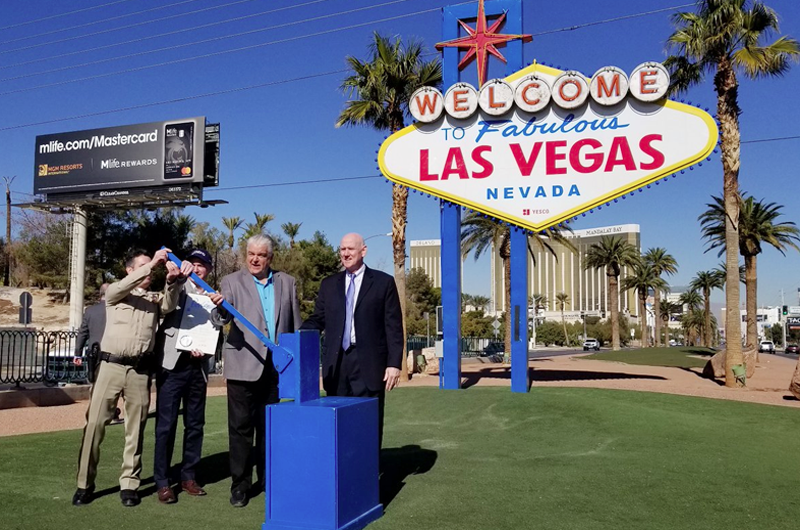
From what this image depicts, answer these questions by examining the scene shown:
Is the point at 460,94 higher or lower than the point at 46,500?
higher

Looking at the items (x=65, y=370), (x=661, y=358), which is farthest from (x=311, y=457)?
(x=661, y=358)

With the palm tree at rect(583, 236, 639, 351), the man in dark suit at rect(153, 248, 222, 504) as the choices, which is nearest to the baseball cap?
the man in dark suit at rect(153, 248, 222, 504)

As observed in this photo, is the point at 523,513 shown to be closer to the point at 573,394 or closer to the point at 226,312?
the point at 226,312

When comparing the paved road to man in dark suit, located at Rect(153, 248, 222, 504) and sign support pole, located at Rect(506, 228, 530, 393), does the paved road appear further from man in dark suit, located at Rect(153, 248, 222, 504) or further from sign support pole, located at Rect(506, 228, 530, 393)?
man in dark suit, located at Rect(153, 248, 222, 504)

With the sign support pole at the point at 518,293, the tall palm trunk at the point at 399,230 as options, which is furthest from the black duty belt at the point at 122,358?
the tall palm trunk at the point at 399,230

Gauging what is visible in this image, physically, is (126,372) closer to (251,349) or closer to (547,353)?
(251,349)

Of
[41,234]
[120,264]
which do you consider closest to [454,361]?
[120,264]

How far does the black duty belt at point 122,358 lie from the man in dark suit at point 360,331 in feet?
4.04

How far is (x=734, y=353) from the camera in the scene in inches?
738

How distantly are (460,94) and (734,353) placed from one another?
11.1 metres

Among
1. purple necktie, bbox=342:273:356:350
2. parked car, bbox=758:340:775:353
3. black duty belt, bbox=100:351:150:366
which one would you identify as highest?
purple necktie, bbox=342:273:356:350

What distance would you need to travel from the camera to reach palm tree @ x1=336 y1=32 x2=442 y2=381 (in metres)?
20.0

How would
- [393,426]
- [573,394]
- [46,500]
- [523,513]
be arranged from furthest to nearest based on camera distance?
[573,394]
[393,426]
[46,500]
[523,513]

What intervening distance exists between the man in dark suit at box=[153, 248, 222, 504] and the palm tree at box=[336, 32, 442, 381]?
14.7 metres
